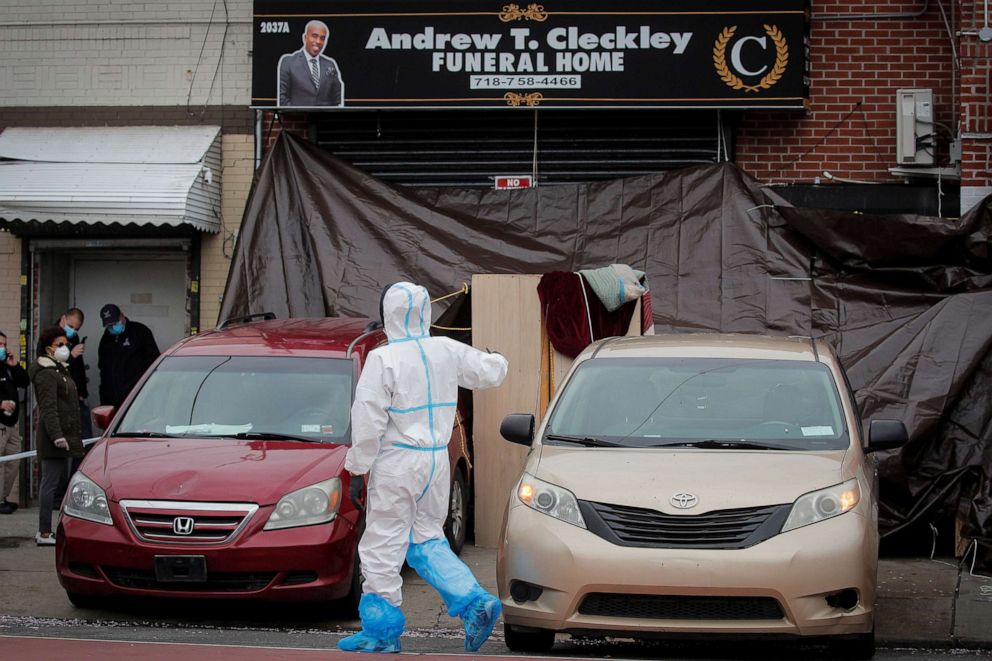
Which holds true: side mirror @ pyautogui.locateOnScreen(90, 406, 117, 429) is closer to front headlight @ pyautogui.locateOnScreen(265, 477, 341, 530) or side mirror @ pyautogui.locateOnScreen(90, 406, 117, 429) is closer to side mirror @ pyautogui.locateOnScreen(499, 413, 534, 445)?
front headlight @ pyautogui.locateOnScreen(265, 477, 341, 530)

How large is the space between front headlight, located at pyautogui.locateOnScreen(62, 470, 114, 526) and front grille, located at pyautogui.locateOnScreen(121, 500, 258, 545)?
223 mm

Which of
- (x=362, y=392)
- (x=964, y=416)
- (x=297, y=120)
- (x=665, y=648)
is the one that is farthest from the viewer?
(x=297, y=120)

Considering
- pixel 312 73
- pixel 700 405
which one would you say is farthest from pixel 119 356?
pixel 700 405

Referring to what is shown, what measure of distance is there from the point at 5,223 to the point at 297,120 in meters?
3.01

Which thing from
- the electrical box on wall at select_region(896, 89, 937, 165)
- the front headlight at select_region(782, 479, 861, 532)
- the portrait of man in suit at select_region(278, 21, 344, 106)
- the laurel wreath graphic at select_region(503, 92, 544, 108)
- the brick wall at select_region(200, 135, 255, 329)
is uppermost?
the portrait of man in suit at select_region(278, 21, 344, 106)

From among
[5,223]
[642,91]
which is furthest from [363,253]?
[5,223]

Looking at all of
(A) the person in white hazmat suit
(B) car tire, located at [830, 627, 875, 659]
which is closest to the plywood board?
(A) the person in white hazmat suit

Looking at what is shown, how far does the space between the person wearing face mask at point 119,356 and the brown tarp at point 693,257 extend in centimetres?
197

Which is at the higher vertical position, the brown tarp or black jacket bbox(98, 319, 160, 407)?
the brown tarp

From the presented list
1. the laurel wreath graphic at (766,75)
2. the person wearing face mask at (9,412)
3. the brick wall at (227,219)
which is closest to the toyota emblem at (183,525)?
the person wearing face mask at (9,412)

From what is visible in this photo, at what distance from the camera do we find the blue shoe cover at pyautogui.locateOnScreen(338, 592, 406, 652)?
6.50 metres

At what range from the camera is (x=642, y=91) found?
41.3 ft

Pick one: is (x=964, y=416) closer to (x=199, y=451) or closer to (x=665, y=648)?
(x=665, y=648)

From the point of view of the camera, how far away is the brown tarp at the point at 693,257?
34.0 feet
